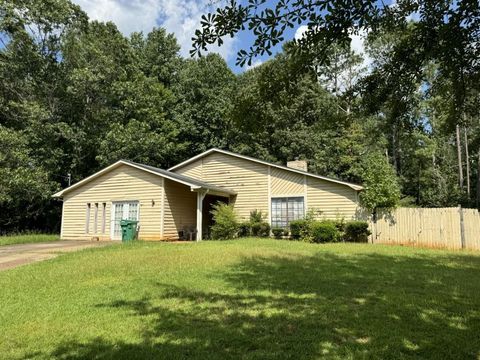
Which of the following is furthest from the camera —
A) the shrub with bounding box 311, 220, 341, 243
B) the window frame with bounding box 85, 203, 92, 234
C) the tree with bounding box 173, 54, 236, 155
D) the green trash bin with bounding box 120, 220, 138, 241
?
the tree with bounding box 173, 54, 236, 155

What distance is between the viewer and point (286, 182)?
18.7 m

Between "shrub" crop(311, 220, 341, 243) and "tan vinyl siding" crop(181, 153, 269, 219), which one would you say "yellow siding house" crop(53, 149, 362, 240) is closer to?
"tan vinyl siding" crop(181, 153, 269, 219)

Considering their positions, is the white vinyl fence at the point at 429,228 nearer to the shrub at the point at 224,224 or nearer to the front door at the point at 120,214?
the shrub at the point at 224,224

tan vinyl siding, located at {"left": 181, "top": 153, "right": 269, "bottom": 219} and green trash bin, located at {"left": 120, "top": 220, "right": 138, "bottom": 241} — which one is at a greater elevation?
tan vinyl siding, located at {"left": 181, "top": 153, "right": 269, "bottom": 219}

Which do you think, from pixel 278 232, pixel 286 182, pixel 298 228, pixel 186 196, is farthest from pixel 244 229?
pixel 186 196

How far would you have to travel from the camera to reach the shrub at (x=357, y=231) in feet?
52.6

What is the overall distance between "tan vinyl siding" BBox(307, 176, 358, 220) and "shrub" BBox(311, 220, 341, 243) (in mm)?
1151

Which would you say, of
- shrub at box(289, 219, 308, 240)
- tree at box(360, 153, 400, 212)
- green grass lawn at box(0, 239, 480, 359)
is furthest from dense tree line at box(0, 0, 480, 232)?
green grass lawn at box(0, 239, 480, 359)

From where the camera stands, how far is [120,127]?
2720 cm

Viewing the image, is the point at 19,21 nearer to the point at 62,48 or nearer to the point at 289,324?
the point at 62,48

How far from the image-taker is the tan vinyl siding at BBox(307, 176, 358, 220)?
56.2ft

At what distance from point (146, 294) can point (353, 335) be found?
3.46m

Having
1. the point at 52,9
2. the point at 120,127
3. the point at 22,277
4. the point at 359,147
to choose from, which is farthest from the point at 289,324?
the point at 52,9

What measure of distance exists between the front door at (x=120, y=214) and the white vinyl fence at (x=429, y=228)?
11165 millimetres
